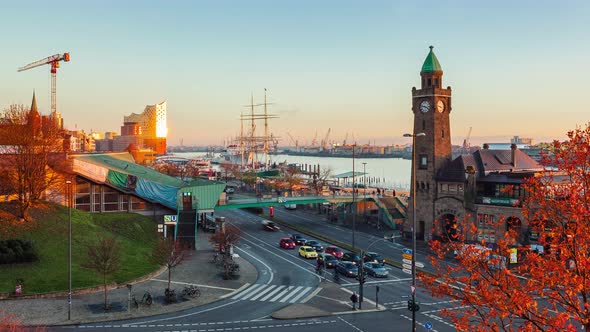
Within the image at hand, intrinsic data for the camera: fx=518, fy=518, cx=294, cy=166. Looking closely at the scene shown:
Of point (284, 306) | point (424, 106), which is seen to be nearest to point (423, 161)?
point (424, 106)

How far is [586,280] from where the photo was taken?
659 inches

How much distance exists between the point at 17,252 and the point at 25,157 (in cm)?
1326

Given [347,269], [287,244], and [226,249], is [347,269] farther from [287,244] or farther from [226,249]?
[287,244]

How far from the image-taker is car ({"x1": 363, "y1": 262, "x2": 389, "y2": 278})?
55281mm

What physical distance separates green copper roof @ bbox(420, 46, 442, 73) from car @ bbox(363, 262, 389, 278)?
113 feet

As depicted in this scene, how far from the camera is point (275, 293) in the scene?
157 ft

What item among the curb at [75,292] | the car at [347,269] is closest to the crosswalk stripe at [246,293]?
the car at [347,269]

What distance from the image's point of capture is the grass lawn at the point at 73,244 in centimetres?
4612

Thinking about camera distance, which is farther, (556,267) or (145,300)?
(145,300)

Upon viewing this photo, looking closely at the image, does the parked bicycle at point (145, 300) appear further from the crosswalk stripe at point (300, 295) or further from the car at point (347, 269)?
the car at point (347, 269)

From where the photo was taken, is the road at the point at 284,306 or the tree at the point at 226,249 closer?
the road at the point at 284,306

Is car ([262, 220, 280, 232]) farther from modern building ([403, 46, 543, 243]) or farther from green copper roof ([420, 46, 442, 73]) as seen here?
green copper roof ([420, 46, 442, 73])

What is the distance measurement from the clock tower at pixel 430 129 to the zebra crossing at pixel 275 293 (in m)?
34.7

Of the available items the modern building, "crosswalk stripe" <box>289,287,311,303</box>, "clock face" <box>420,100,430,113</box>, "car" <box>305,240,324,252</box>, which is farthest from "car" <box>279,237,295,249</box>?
"clock face" <box>420,100,430,113</box>
